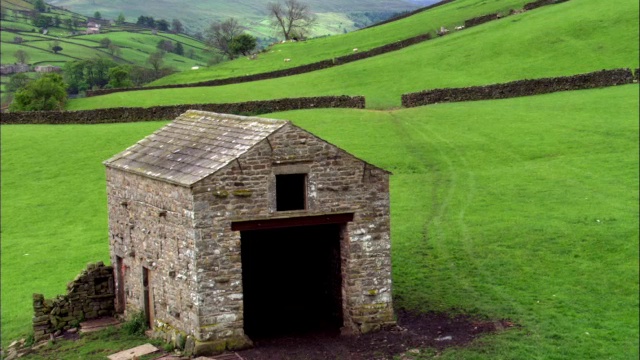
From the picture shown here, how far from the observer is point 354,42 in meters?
81.6

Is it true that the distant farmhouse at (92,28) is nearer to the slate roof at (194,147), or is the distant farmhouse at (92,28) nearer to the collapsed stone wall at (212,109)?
the collapsed stone wall at (212,109)

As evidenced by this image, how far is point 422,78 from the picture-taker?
5806 cm

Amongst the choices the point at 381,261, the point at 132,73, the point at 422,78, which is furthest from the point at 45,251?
the point at 132,73

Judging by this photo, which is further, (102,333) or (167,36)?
(167,36)

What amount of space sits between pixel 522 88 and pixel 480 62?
34.5ft

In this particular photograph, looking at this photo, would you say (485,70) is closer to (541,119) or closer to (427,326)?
(541,119)

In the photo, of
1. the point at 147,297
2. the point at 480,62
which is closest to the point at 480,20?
the point at 480,62

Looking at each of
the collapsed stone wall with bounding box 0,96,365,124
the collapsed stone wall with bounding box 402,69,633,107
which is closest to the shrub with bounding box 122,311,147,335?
the collapsed stone wall with bounding box 0,96,365,124

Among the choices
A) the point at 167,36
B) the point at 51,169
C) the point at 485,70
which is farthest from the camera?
the point at 167,36

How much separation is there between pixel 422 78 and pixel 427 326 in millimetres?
37807

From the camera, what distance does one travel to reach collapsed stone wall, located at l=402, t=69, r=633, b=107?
4694 centimetres

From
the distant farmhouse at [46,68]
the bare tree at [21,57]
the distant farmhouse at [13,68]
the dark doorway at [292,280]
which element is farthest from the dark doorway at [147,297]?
the bare tree at [21,57]

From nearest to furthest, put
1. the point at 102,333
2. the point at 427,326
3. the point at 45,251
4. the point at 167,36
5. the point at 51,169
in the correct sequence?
the point at 427,326, the point at 102,333, the point at 45,251, the point at 51,169, the point at 167,36

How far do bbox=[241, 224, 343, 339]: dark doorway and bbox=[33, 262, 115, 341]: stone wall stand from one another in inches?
159
